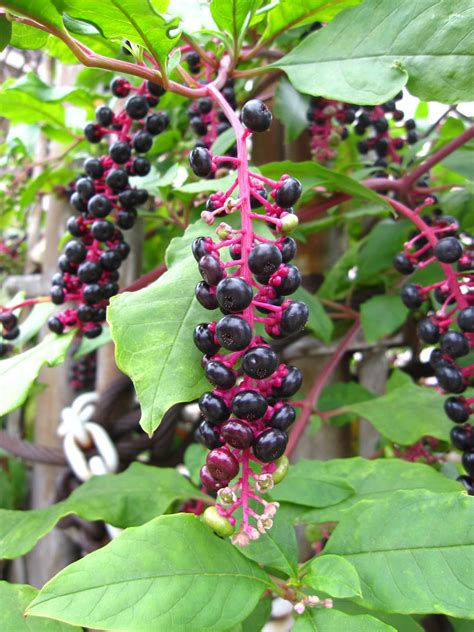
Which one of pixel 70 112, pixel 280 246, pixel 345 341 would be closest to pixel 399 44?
pixel 280 246

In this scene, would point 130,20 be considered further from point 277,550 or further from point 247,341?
point 277,550

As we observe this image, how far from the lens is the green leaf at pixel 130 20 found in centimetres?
55

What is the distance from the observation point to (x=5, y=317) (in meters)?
0.82

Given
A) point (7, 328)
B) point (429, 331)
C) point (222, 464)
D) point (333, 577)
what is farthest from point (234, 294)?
point (7, 328)

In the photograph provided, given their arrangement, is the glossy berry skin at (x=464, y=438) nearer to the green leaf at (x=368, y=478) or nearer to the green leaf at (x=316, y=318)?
the green leaf at (x=368, y=478)

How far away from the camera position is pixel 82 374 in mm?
1334

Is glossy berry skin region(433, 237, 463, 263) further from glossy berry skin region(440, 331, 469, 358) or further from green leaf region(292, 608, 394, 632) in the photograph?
green leaf region(292, 608, 394, 632)

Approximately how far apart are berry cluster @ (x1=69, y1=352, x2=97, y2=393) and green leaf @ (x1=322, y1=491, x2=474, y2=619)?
93 cm

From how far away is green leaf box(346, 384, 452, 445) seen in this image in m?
0.84

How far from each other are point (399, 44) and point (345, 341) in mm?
624

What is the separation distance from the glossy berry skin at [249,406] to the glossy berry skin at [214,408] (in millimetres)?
12

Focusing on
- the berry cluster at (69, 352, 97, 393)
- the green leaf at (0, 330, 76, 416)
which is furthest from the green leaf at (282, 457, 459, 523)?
the berry cluster at (69, 352, 97, 393)

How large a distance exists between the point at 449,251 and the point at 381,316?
400 millimetres

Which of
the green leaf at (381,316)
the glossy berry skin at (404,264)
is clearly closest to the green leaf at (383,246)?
the green leaf at (381,316)
